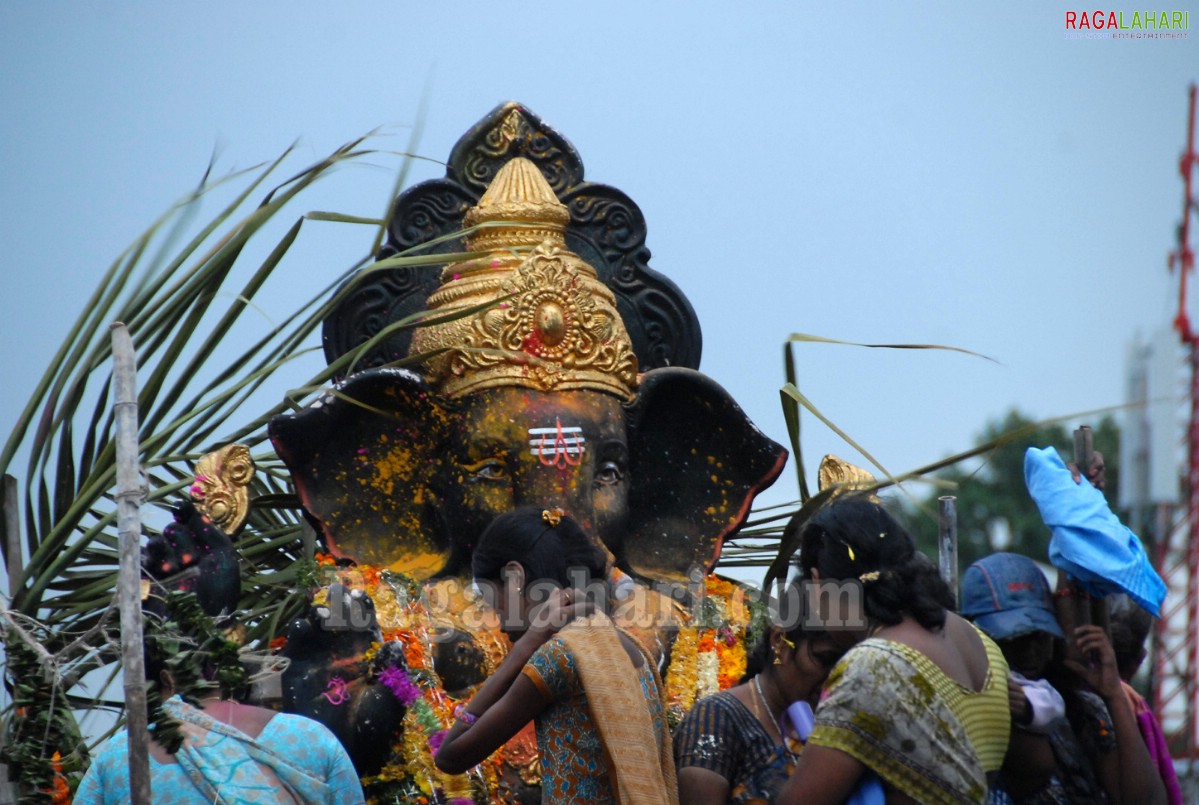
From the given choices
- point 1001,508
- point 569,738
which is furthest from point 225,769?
point 1001,508

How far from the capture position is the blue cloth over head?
4746 millimetres

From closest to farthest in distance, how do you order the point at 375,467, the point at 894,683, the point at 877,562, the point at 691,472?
1. the point at 894,683
2. the point at 877,562
3. the point at 375,467
4. the point at 691,472

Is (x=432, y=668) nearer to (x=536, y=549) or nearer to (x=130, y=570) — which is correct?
(x=536, y=549)

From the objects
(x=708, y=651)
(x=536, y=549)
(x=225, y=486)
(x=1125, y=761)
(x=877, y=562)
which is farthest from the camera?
(x=708, y=651)

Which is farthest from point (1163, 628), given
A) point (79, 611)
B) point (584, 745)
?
point (584, 745)

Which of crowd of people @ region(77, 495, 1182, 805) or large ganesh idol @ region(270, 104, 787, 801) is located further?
large ganesh idol @ region(270, 104, 787, 801)

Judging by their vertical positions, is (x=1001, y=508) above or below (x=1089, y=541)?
below

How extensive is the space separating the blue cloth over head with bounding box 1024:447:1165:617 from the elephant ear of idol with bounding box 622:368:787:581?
197cm

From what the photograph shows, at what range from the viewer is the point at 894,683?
141 inches

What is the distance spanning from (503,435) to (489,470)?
0.13 metres

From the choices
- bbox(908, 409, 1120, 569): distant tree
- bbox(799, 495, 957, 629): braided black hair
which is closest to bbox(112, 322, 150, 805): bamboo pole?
bbox(799, 495, 957, 629): braided black hair

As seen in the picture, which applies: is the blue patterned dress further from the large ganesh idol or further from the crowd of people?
the large ganesh idol

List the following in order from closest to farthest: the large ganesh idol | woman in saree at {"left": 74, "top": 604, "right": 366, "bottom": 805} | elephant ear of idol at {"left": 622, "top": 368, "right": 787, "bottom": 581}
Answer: woman in saree at {"left": 74, "top": 604, "right": 366, "bottom": 805}, the large ganesh idol, elephant ear of idol at {"left": 622, "top": 368, "right": 787, "bottom": 581}

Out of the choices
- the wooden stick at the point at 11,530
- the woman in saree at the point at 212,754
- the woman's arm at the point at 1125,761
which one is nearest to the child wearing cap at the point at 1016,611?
the woman's arm at the point at 1125,761
